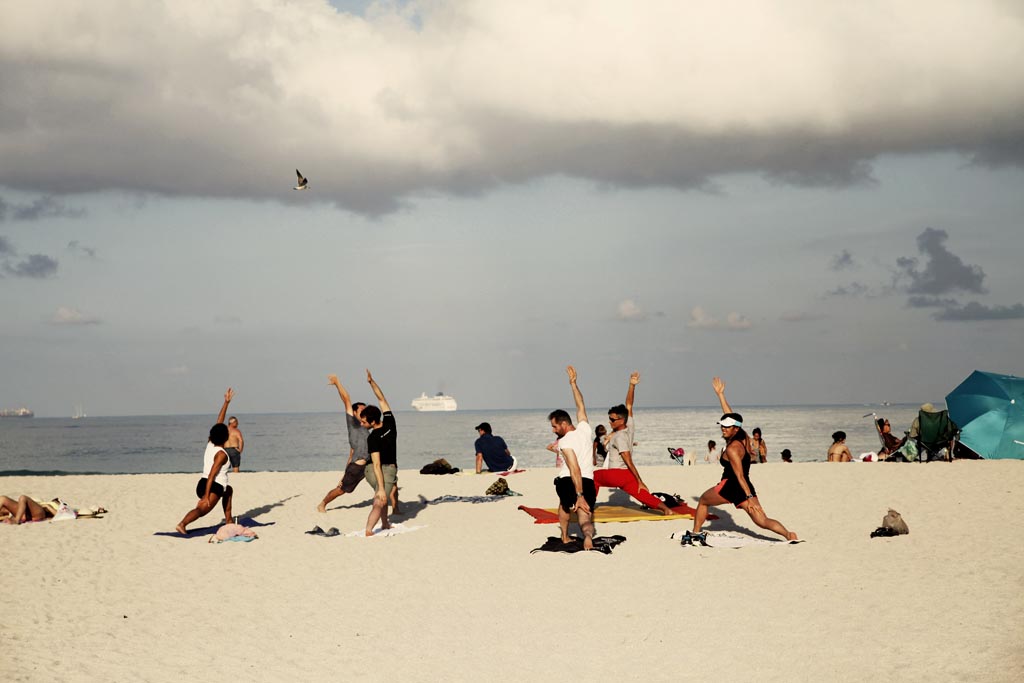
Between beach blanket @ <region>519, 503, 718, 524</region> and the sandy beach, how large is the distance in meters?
0.26

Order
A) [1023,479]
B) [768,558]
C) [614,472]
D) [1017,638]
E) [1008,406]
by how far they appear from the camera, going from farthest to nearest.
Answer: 1. [1008,406]
2. [1023,479]
3. [614,472]
4. [768,558]
5. [1017,638]

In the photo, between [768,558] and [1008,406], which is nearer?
[768,558]

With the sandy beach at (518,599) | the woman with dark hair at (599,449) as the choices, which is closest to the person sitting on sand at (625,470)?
the sandy beach at (518,599)

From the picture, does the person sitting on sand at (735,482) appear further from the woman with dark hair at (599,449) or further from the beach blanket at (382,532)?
the woman with dark hair at (599,449)

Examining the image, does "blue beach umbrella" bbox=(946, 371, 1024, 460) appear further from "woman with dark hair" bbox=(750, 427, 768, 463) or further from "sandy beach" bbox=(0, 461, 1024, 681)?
"sandy beach" bbox=(0, 461, 1024, 681)

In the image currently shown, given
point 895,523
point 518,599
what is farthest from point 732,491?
point 518,599

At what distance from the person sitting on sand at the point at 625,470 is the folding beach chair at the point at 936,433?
10.2m

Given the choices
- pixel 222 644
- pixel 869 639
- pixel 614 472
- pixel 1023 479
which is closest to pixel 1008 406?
pixel 1023 479

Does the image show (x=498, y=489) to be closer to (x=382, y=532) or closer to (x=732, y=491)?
(x=382, y=532)

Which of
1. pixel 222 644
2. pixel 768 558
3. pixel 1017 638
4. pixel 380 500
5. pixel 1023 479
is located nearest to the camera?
pixel 1017 638

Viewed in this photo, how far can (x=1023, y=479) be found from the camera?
636 inches

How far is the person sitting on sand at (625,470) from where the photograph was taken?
1337 cm

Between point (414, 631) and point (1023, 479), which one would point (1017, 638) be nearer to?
point (414, 631)

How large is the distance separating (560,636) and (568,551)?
3.57m
